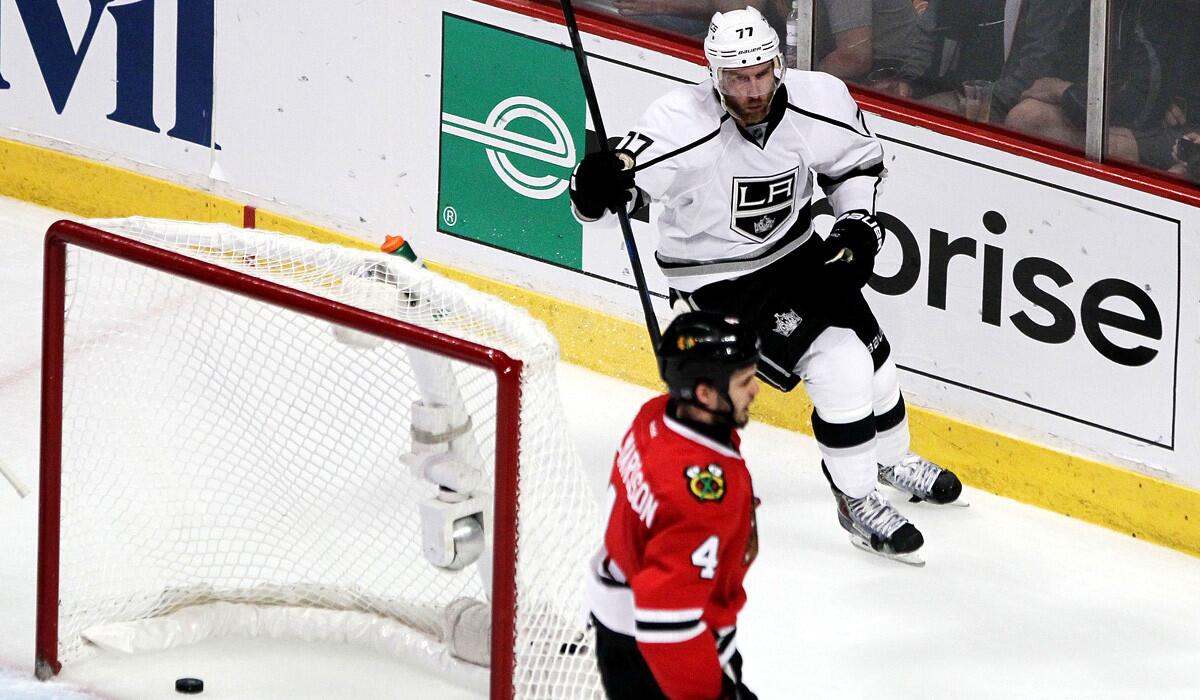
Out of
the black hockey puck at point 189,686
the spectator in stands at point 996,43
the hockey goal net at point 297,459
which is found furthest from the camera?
the spectator in stands at point 996,43

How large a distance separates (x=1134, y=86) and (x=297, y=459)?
2.01 meters

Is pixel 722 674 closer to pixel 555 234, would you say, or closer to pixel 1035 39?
pixel 1035 39

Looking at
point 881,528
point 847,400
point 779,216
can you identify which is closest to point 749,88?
point 779,216

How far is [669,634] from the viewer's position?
2.86m

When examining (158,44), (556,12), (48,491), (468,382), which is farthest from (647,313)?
(158,44)

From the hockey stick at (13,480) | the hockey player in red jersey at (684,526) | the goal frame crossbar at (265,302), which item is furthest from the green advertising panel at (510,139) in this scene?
the hockey player in red jersey at (684,526)

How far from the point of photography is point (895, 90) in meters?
5.05

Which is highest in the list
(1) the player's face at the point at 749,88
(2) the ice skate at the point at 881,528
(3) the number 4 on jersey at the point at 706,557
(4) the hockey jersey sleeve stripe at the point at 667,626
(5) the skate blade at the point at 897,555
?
(1) the player's face at the point at 749,88

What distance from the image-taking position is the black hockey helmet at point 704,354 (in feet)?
9.57

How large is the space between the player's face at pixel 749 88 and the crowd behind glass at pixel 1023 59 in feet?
2.67

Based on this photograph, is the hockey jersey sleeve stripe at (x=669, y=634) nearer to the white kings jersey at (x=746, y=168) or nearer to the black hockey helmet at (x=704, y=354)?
the black hockey helmet at (x=704, y=354)

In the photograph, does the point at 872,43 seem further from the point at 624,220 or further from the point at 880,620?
the point at 880,620

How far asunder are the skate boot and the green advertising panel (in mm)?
1069

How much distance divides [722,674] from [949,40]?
7.78 feet
